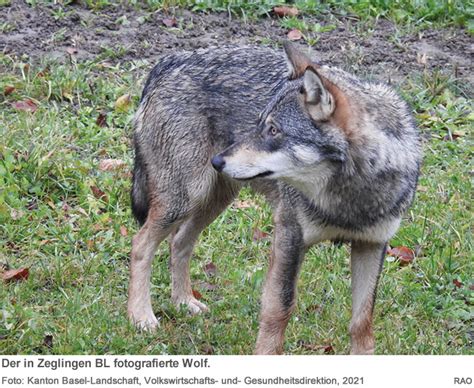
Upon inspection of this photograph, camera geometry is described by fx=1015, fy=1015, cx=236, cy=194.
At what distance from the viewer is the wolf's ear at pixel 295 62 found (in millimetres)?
5676

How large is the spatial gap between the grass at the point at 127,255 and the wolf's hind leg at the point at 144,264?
0.16m

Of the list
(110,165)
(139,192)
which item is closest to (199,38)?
(110,165)

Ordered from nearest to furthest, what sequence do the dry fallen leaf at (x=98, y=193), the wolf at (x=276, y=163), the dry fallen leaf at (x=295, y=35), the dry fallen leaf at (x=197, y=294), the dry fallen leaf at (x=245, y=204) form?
the wolf at (x=276, y=163) → the dry fallen leaf at (x=197, y=294) → the dry fallen leaf at (x=98, y=193) → the dry fallen leaf at (x=245, y=204) → the dry fallen leaf at (x=295, y=35)

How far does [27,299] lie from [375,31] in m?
5.23

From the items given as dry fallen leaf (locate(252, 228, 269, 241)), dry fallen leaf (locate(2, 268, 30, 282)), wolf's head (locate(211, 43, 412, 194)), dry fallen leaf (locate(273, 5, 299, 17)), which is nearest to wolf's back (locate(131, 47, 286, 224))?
wolf's head (locate(211, 43, 412, 194))

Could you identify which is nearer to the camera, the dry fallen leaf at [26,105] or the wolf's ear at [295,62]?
the wolf's ear at [295,62]

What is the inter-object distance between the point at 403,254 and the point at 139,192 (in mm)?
1942

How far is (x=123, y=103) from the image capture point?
8883 millimetres

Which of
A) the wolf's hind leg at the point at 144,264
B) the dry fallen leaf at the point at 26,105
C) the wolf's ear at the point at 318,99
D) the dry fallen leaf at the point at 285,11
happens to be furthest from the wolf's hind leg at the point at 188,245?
the dry fallen leaf at the point at 285,11

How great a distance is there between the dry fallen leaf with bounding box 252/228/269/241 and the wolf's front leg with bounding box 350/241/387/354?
1542mm

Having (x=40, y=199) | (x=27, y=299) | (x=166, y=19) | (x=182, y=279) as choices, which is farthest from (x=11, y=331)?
(x=166, y=19)

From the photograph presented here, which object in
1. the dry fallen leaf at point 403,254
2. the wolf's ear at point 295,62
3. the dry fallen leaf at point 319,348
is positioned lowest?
the dry fallen leaf at point 403,254

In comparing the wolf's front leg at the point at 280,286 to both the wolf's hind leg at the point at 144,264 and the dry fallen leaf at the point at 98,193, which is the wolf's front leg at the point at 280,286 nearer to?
the wolf's hind leg at the point at 144,264

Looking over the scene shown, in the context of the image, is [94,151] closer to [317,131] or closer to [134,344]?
[134,344]
